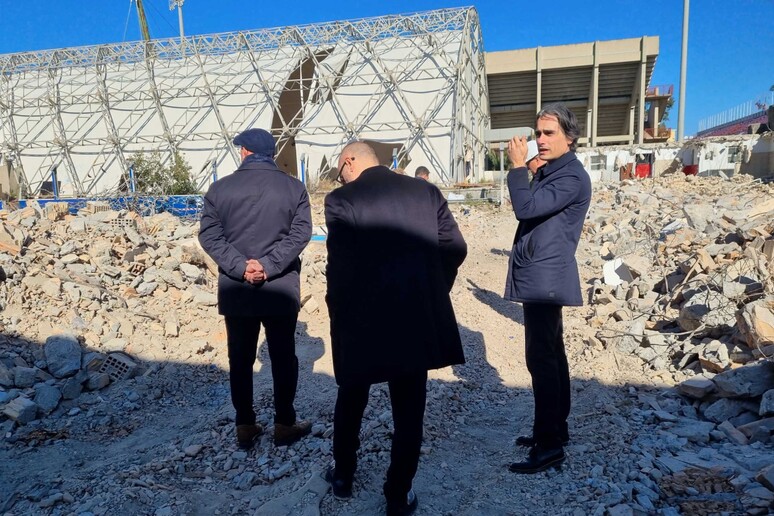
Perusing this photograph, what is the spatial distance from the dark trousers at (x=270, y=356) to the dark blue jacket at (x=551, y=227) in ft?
4.13

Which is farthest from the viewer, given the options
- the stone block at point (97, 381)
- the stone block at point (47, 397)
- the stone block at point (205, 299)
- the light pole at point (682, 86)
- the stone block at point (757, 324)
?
the light pole at point (682, 86)

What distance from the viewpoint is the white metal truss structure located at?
2055cm

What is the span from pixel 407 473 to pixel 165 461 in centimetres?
148

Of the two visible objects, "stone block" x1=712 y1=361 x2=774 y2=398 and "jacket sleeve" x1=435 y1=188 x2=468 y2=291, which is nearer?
"jacket sleeve" x1=435 y1=188 x2=468 y2=291

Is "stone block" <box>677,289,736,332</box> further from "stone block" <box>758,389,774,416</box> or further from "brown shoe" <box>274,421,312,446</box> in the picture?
"brown shoe" <box>274,421,312,446</box>

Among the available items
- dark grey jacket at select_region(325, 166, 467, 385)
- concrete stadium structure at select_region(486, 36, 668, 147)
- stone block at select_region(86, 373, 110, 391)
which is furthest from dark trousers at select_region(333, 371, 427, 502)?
concrete stadium structure at select_region(486, 36, 668, 147)

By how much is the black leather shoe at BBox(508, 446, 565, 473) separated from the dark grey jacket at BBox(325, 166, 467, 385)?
2.82 ft

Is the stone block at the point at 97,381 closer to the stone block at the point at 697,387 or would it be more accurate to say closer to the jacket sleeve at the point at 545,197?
the jacket sleeve at the point at 545,197

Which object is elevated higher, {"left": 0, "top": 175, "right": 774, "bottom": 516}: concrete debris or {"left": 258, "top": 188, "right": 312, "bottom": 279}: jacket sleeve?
{"left": 258, "top": 188, "right": 312, "bottom": 279}: jacket sleeve

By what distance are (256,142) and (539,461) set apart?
2.23m

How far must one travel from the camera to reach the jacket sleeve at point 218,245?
2770 mm

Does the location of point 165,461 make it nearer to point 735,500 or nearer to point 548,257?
point 548,257

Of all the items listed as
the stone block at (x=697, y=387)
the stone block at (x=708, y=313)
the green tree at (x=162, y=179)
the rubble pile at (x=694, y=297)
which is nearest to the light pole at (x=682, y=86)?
the rubble pile at (x=694, y=297)

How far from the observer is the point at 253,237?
285 centimetres
